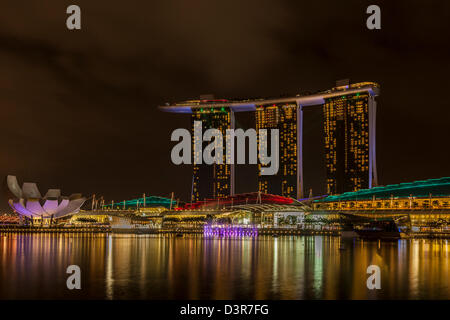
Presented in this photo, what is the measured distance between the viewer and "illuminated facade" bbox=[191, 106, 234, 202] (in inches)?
5153

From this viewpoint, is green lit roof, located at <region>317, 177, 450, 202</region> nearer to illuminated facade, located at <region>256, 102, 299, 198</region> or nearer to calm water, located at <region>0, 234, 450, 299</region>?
illuminated facade, located at <region>256, 102, 299, 198</region>

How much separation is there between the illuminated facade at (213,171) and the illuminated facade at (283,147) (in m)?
8.63

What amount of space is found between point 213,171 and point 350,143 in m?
39.8

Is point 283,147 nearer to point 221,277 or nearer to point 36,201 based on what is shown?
point 36,201

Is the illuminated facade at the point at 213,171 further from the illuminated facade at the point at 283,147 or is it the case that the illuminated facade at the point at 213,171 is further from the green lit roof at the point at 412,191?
the green lit roof at the point at 412,191

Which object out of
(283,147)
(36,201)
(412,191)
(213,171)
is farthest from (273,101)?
(36,201)

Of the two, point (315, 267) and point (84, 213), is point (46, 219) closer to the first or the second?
point (84, 213)

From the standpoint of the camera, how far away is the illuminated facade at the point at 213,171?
429 feet

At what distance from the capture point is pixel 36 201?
7781cm

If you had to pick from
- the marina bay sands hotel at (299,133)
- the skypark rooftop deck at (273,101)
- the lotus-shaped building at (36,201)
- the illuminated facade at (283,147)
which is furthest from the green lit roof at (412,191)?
the lotus-shaped building at (36,201)

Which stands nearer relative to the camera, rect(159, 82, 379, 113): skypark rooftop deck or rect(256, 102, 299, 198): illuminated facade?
rect(159, 82, 379, 113): skypark rooftop deck

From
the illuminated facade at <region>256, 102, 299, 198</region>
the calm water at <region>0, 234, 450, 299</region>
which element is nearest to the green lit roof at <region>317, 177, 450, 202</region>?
the illuminated facade at <region>256, 102, 299, 198</region>
